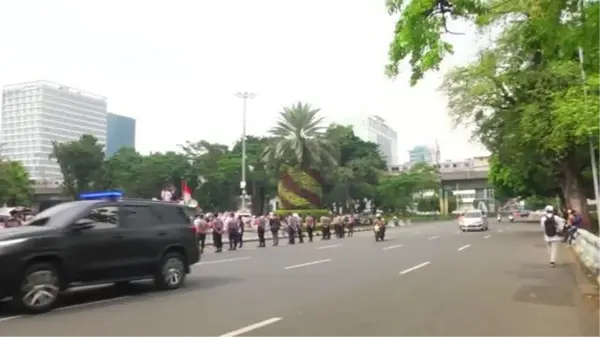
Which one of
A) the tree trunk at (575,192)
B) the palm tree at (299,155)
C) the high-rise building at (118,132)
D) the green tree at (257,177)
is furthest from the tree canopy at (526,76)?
the high-rise building at (118,132)

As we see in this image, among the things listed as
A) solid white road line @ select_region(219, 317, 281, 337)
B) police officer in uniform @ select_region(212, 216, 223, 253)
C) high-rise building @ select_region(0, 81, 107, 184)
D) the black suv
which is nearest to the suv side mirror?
the black suv

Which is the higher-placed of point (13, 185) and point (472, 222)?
point (13, 185)

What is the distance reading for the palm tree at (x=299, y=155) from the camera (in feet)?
191

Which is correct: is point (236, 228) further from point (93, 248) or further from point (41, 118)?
point (41, 118)

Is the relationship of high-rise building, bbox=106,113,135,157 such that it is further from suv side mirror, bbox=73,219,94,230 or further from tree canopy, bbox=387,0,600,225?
suv side mirror, bbox=73,219,94,230

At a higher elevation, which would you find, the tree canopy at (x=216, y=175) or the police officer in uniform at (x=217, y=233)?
the tree canopy at (x=216, y=175)

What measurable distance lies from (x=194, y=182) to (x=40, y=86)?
44.7 m

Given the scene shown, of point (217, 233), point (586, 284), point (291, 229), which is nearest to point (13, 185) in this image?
point (291, 229)

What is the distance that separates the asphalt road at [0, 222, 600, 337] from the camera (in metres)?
7.93

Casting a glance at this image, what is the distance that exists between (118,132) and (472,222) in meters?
98.9

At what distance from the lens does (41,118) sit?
347 feet

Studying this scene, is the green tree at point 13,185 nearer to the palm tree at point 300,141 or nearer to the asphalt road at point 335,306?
the palm tree at point 300,141

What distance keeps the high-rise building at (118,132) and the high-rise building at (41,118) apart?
1072 cm

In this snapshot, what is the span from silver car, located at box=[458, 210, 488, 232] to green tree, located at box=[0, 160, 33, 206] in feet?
156
